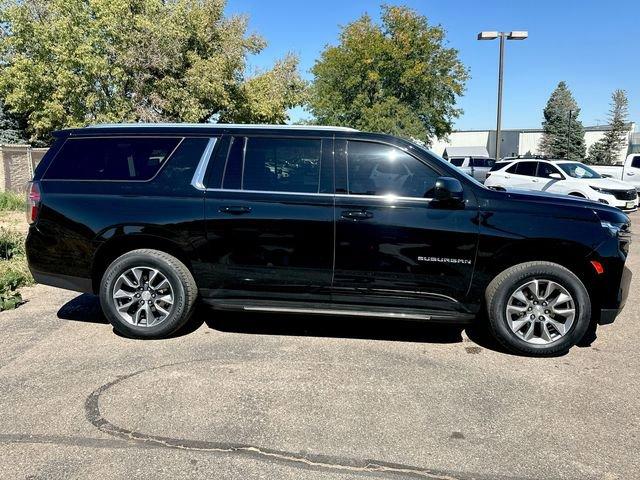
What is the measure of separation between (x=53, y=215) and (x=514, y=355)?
13.8 feet

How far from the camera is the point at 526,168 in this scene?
53.7 ft

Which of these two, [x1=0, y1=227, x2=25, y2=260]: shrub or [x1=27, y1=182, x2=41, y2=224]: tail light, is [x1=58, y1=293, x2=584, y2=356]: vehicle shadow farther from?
[x1=0, y1=227, x2=25, y2=260]: shrub

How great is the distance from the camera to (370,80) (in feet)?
108

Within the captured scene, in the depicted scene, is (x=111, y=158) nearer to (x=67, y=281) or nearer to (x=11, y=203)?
(x=67, y=281)

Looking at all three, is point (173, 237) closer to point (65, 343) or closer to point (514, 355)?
point (65, 343)

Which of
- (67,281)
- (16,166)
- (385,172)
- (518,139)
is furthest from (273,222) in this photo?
(518,139)

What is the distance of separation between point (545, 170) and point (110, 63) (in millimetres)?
14906

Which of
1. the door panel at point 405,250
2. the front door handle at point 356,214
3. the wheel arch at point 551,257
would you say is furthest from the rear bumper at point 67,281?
the wheel arch at point 551,257

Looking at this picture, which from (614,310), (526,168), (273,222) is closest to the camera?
(614,310)

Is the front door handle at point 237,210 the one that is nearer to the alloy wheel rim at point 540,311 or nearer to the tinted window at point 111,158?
the tinted window at point 111,158

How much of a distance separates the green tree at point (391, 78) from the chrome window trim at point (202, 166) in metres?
27.0

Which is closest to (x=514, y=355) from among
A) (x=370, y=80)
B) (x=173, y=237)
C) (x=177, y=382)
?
(x=177, y=382)

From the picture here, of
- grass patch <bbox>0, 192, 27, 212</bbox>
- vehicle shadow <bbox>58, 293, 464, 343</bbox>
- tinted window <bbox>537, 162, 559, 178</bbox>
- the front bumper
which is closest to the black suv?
vehicle shadow <bbox>58, 293, 464, 343</bbox>

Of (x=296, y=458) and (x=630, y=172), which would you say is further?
(x=630, y=172)
